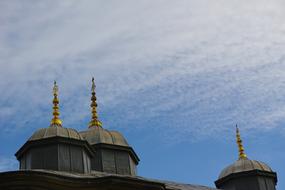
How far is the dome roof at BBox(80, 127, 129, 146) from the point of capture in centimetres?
3152

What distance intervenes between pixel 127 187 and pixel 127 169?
32.9ft

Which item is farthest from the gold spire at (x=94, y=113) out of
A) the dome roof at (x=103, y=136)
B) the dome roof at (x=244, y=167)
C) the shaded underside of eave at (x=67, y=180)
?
the shaded underside of eave at (x=67, y=180)

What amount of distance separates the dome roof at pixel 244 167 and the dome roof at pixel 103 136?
622 centimetres

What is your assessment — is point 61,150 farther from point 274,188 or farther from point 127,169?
point 274,188

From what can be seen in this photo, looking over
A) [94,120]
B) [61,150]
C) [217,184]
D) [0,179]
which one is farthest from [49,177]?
[217,184]

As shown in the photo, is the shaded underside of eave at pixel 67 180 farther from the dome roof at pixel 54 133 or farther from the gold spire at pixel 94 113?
the gold spire at pixel 94 113

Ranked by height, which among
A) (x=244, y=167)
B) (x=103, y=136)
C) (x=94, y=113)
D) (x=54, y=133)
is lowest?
(x=54, y=133)

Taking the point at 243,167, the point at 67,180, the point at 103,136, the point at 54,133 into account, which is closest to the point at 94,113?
the point at 103,136

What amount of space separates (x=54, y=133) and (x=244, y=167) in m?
11.6

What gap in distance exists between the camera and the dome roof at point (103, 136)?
3152 centimetres

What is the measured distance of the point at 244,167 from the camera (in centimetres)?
3419

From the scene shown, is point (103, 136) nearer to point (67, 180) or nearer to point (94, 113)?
point (94, 113)

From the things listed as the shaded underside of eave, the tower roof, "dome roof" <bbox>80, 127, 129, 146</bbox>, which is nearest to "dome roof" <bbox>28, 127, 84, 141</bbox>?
"dome roof" <bbox>80, 127, 129, 146</bbox>

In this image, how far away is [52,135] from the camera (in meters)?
27.6
